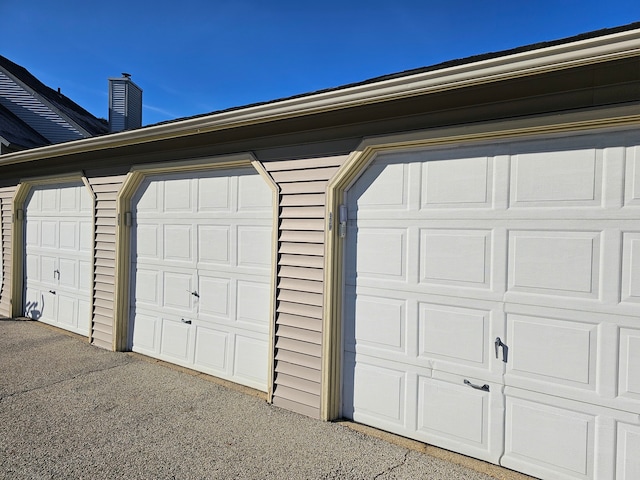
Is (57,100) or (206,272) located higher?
(57,100)

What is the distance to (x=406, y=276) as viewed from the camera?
10.0 feet

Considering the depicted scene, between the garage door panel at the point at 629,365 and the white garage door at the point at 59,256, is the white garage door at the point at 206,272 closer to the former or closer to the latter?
the white garage door at the point at 59,256

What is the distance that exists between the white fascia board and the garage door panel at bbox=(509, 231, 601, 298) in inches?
40.4

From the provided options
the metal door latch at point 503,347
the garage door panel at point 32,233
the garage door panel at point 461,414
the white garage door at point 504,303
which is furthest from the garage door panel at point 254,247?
the garage door panel at point 32,233

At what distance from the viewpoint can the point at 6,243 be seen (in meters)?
7.03

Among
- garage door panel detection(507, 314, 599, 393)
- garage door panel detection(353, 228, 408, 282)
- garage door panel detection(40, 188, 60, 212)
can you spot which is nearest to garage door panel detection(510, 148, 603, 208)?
garage door panel detection(507, 314, 599, 393)

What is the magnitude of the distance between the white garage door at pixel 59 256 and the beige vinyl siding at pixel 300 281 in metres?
3.53

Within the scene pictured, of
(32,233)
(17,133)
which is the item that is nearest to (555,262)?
(32,233)

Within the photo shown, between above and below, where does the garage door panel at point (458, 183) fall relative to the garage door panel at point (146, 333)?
above

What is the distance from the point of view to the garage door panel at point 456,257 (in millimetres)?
2732

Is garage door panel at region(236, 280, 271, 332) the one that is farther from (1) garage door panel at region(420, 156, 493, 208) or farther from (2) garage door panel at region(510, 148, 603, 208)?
(2) garage door panel at region(510, 148, 603, 208)

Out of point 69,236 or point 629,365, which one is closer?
point 629,365

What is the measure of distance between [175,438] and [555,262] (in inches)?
119

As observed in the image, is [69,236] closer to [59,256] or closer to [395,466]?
[59,256]
